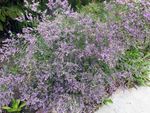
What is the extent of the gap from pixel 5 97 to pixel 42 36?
0.66 metres

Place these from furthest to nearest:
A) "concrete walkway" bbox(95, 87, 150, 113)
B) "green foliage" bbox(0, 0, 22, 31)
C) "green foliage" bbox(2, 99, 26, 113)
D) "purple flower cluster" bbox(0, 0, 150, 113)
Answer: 1. "green foliage" bbox(0, 0, 22, 31)
2. "concrete walkway" bbox(95, 87, 150, 113)
3. "green foliage" bbox(2, 99, 26, 113)
4. "purple flower cluster" bbox(0, 0, 150, 113)

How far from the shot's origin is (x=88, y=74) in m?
3.29

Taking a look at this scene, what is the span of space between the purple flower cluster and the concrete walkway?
265 millimetres

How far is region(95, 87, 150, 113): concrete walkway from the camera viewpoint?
3602 millimetres

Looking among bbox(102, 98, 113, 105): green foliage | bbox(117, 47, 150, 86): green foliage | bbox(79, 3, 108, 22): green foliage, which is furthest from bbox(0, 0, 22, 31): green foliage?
Result: bbox(102, 98, 113, 105): green foliage

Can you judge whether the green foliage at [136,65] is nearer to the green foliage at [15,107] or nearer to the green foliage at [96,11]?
the green foliage at [96,11]

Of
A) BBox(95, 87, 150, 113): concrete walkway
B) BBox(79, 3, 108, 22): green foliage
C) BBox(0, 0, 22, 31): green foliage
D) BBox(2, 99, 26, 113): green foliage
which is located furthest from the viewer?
BBox(0, 0, 22, 31): green foliage

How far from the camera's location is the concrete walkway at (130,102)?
3.60 m

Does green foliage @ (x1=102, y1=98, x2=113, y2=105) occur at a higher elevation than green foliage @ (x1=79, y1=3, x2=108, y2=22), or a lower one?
lower

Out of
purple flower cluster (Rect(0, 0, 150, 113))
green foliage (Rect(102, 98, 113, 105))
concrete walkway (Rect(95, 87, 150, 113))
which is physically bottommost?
concrete walkway (Rect(95, 87, 150, 113))

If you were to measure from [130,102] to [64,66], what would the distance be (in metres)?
0.93

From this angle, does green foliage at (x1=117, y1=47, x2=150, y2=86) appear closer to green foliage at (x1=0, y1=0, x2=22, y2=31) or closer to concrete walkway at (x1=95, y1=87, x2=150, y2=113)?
concrete walkway at (x1=95, y1=87, x2=150, y2=113)

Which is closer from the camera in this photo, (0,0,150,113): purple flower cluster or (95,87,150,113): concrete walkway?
(0,0,150,113): purple flower cluster

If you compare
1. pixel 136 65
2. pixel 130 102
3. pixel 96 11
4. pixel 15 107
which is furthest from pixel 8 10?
pixel 130 102
